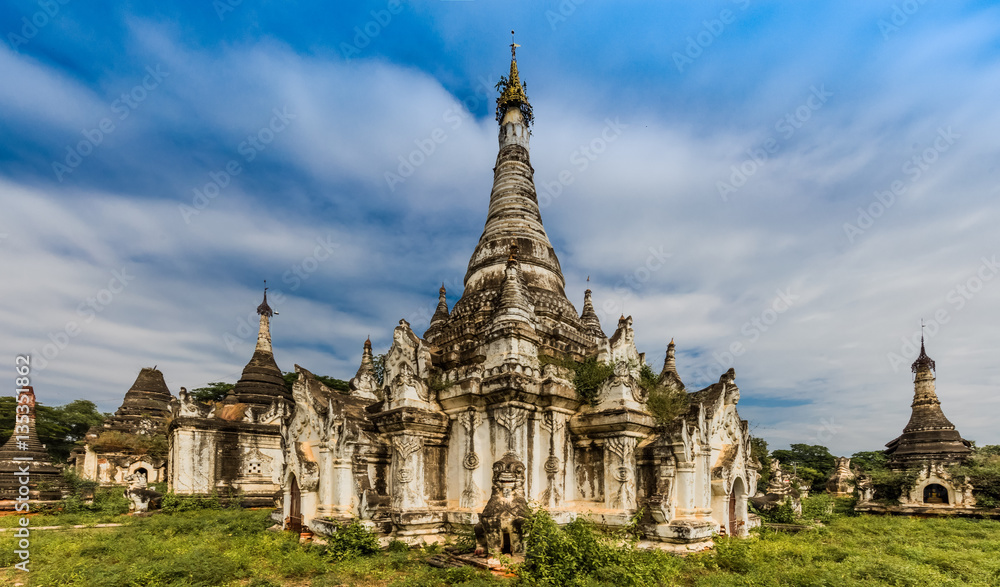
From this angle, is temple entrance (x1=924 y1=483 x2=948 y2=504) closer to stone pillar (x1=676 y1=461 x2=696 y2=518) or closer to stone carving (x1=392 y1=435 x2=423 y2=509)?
stone pillar (x1=676 y1=461 x2=696 y2=518)

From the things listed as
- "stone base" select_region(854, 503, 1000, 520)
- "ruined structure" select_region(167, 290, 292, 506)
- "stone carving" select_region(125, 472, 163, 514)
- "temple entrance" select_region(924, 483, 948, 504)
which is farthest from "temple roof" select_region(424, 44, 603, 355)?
"temple entrance" select_region(924, 483, 948, 504)

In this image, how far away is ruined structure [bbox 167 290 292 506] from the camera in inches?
949

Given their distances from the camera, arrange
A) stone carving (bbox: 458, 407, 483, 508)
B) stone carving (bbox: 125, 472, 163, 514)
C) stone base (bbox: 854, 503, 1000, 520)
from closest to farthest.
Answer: stone carving (bbox: 458, 407, 483, 508) → stone carving (bbox: 125, 472, 163, 514) → stone base (bbox: 854, 503, 1000, 520)

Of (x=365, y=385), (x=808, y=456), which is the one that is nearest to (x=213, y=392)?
(x=365, y=385)

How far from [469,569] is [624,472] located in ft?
16.0

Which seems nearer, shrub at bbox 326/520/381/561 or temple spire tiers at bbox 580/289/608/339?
shrub at bbox 326/520/381/561

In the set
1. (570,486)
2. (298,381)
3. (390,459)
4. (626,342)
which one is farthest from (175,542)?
(626,342)

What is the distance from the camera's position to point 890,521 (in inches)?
873

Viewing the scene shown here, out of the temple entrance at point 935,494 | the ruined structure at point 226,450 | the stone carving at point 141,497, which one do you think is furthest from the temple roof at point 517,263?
the temple entrance at point 935,494

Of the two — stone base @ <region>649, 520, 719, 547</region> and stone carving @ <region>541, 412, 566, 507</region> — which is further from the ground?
stone carving @ <region>541, 412, 566, 507</region>

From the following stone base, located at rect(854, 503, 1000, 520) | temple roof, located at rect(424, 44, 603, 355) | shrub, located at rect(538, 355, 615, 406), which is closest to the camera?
shrub, located at rect(538, 355, 615, 406)

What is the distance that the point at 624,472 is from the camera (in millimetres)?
12539

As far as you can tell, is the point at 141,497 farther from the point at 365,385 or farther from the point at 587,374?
the point at 587,374

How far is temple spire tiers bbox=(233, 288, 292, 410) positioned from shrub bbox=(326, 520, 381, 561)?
18741mm
